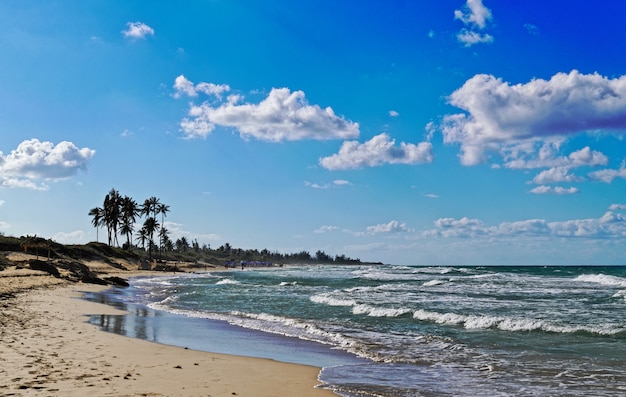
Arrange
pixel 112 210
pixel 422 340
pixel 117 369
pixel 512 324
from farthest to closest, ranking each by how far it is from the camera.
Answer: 1. pixel 112 210
2. pixel 512 324
3. pixel 422 340
4. pixel 117 369

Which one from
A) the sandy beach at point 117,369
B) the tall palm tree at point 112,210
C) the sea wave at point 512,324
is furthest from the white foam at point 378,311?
the tall palm tree at point 112,210

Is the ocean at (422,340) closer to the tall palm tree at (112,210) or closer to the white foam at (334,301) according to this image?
the white foam at (334,301)

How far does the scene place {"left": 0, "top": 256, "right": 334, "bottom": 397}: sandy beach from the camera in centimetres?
873

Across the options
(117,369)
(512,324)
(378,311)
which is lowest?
(378,311)

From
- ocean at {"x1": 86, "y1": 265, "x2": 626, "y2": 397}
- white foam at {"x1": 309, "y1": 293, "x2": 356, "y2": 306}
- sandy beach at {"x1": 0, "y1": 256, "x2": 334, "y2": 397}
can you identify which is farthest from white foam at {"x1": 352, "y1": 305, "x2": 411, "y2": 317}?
sandy beach at {"x1": 0, "y1": 256, "x2": 334, "y2": 397}

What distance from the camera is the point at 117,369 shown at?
10352 mm

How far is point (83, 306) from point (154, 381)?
56.0 ft

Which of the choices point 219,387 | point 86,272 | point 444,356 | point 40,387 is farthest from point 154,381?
point 86,272

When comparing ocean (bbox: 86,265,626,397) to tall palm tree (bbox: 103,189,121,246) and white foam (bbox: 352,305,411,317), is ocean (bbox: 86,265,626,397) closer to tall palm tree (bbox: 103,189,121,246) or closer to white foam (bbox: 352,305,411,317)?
white foam (bbox: 352,305,411,317)

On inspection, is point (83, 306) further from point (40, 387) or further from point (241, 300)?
point (40, 387)

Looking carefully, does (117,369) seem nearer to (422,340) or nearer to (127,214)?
(422,340)

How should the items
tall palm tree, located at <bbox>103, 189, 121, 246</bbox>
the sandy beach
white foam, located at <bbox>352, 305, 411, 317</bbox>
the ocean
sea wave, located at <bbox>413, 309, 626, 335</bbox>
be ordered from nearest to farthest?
1. the sandy beach
2. the ocean
3. sea wave, located at <bbox>413, 309, 626, 335</bbox>
4. white foam, located at <bbox>352, 305, 411, 317</bbox>
5. tall palm tree, located at <bbox>103, 189, 121, 246</bbox>

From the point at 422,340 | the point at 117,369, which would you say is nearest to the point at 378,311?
the point at 422,340

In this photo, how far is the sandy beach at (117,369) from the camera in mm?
8734
